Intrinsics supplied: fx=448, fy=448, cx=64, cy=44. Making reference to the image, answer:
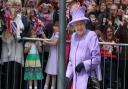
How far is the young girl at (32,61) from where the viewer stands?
30.2 feet

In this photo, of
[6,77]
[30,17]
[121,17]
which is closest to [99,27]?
[121,17]

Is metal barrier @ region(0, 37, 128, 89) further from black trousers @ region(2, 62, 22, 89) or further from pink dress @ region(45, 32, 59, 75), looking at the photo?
black trousers @ region(2, 62, 22, 89)

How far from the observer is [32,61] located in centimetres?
923

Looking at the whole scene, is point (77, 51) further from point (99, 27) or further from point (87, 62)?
point (99, 27)

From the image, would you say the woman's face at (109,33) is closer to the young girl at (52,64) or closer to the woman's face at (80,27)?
the young girl at (52,64)

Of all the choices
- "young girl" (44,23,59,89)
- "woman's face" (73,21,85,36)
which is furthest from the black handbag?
A: "young girl" (44,23,59,89)

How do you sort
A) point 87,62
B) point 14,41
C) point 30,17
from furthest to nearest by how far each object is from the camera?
point 30,17 < point 14,41 < point 87,62

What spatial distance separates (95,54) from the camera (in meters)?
7.12

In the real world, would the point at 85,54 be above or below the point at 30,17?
below

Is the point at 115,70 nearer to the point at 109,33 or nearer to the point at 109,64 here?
the point at 109,64

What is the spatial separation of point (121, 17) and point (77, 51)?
337cm

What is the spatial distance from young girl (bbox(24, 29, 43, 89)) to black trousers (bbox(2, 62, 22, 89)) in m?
0.16

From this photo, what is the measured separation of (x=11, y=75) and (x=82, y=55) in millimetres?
2562

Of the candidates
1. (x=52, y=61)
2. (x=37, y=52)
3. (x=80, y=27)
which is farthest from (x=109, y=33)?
(x=80, y=27)
